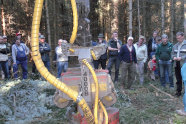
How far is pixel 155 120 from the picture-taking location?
14.3ft

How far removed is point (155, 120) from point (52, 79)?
2.73 meters

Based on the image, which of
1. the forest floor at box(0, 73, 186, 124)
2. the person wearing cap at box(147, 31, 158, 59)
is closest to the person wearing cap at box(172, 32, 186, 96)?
the forest floor at box(0, 73, 186, 124)

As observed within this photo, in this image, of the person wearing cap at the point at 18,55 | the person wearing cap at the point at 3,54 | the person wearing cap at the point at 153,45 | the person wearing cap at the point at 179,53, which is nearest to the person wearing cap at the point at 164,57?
the person wearing cap at the point at 179,53

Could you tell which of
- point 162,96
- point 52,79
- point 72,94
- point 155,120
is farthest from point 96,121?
point 162,96

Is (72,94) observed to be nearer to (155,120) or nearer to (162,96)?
(155,120)

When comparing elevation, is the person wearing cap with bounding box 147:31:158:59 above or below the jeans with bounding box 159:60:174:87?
above

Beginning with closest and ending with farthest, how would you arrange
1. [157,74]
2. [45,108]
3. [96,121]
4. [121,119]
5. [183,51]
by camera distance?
[96,121], [121,119], [45,108], [183,51], [157,74]

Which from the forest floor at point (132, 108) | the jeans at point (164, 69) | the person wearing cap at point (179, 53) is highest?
the person wearing cap at point (179, 53)

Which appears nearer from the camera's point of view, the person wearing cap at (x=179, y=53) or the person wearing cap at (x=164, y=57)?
the person wearing cap at (x=179, y=53)

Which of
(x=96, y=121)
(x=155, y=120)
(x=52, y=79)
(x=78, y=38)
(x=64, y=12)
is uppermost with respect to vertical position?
(x=64, y=12)

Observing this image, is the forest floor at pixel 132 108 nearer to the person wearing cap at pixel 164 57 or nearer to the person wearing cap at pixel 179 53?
the person wearing cap at pixel 164 57

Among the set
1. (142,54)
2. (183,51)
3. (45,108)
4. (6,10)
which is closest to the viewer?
(45,108)

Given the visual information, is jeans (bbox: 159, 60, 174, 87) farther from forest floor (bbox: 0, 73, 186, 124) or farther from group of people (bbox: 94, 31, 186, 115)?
forest floor (bbox: 0, 73, 186, 124)

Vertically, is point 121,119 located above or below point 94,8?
below
